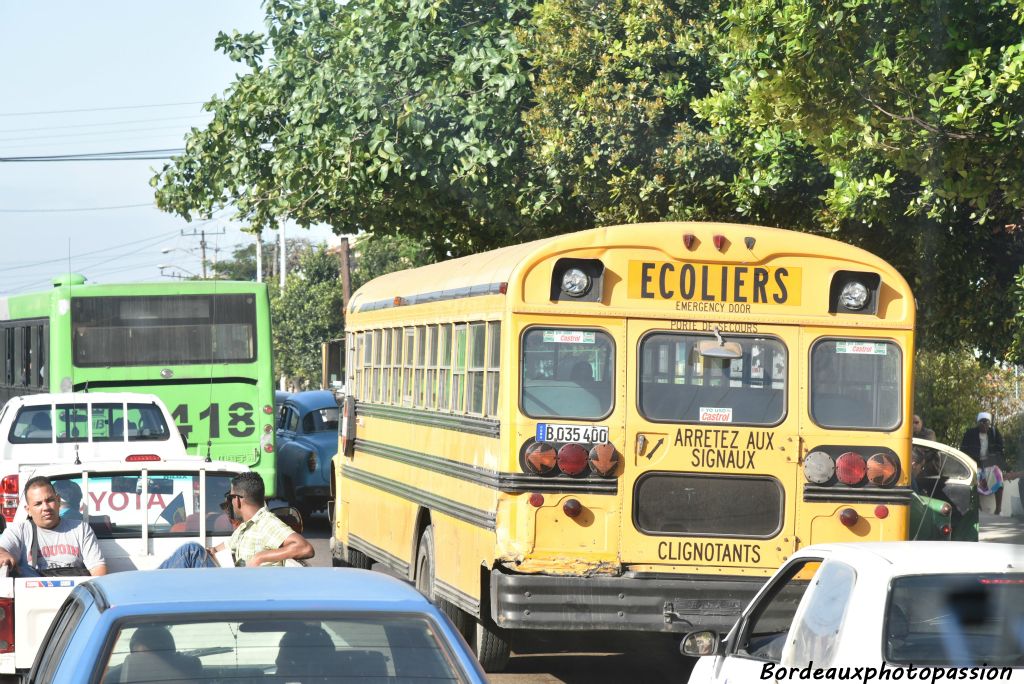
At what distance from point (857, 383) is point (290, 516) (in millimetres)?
3485

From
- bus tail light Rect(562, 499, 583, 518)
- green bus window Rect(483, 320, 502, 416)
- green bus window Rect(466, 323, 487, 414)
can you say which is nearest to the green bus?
green bus window Rect(466, 323, 487, 414)

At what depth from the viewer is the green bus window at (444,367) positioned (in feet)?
36.1

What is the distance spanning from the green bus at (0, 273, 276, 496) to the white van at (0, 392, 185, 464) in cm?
224

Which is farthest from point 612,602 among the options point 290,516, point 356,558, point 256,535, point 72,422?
point 72,422

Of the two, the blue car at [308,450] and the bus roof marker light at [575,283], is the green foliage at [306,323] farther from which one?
the bus roof marker light at [575,283]

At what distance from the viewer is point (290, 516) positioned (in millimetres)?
9438

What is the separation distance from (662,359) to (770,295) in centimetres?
76

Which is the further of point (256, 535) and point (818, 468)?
point (818, 468)

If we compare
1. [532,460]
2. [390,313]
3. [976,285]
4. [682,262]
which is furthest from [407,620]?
[976,285]

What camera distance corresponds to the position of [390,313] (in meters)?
13.2

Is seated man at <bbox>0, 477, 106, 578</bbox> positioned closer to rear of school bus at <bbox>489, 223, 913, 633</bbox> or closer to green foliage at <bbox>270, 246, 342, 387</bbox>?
rear of school bus at <bbox>489, 223, 913, 633</bbox>

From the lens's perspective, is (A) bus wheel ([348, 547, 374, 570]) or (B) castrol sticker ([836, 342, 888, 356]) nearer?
(B) castrol sticker ([836, 342, 888, 356])

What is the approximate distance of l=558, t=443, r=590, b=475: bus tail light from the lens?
30.5 ft

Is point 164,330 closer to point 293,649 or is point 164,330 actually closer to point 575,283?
point 575,283
